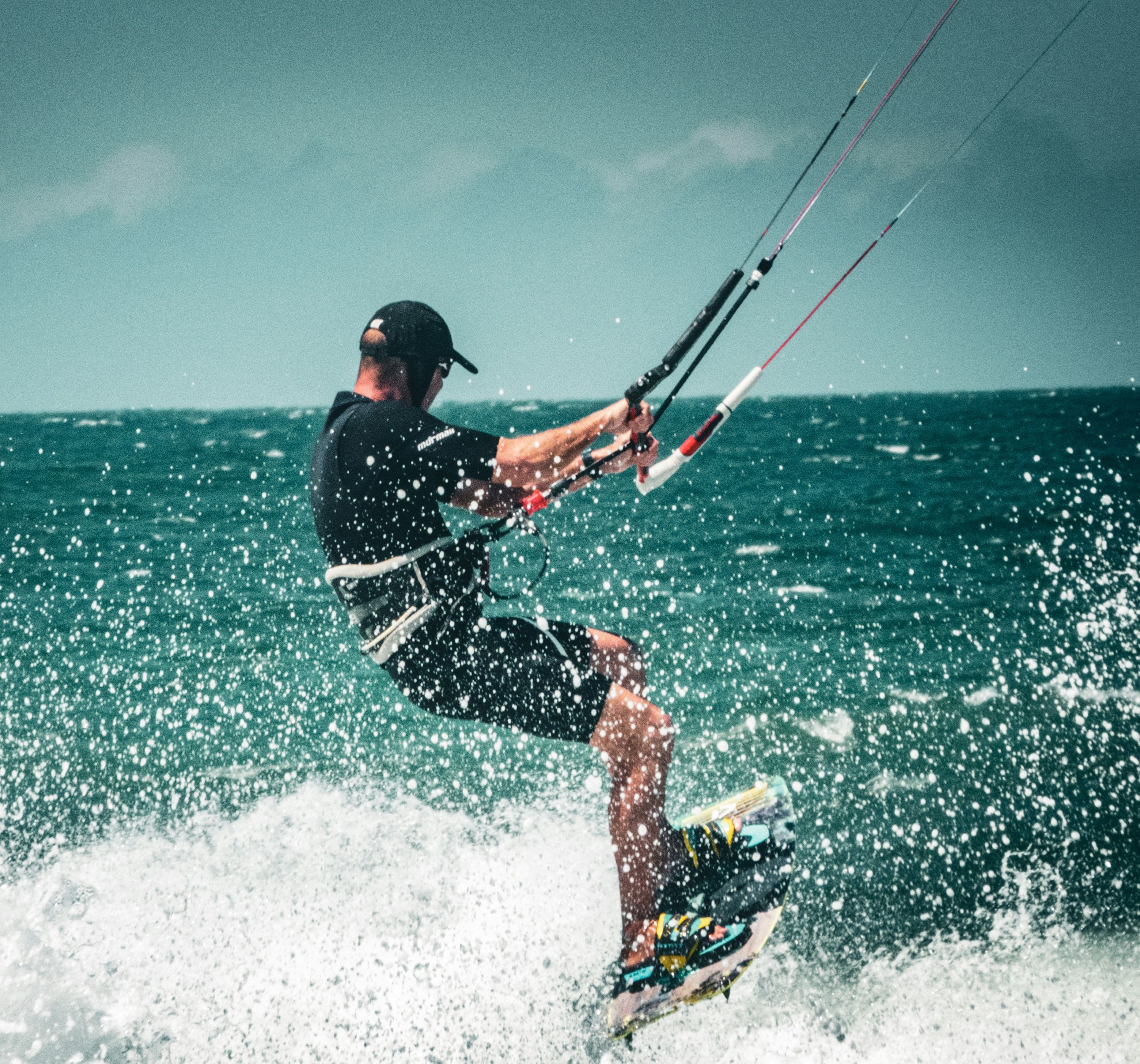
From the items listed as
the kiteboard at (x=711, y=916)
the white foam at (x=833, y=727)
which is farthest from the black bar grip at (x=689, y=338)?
the white foam at (x=833, y=727)

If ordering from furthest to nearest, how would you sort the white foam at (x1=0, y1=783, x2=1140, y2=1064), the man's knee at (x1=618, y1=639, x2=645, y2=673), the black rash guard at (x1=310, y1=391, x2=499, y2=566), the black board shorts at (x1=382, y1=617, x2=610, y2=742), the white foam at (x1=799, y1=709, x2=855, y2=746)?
1. the white foam at (x1=799, y1=709, x2=855, y2=746)
2. the white foam at (x1=0, y1=783, x2=1140, y2=1064)
3. the man's knee at (x1=618, y1=639, x2=645, y2=673)
4. the black board shorts at (x1=382, y1=617, x2=610, y2=742)
5. the black rash guard at (x1=310, y1=391, x2=499, y2=566)

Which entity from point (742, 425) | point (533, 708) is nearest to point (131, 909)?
point (533, 708)

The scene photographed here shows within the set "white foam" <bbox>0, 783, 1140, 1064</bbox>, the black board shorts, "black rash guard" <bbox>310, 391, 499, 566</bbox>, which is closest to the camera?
"black rash guard" <bbox>310, 391, 499, 566</bbox>

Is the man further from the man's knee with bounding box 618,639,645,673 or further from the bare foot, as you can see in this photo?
Result: the man's knee with bounding box 618,639,645,673

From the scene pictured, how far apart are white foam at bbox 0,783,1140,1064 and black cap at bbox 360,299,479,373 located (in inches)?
109

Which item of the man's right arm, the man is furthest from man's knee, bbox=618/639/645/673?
the man's right arm

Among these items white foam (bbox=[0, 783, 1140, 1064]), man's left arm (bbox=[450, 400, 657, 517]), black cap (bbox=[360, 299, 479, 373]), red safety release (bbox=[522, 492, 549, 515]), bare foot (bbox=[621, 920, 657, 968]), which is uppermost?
black cap (bbox=[360, 299, 479, 373])

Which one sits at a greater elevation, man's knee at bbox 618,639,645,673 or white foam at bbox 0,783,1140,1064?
man's knee at bbox 618,639,645,673

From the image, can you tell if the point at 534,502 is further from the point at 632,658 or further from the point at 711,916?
the point at 711,916

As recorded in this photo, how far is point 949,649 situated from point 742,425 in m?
59.3

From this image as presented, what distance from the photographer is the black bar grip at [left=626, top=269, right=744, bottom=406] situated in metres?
3.26

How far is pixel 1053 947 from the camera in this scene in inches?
171

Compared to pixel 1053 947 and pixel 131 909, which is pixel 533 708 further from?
pixel 1053 947

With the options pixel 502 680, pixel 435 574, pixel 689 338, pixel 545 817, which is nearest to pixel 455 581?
pixel 435 574
